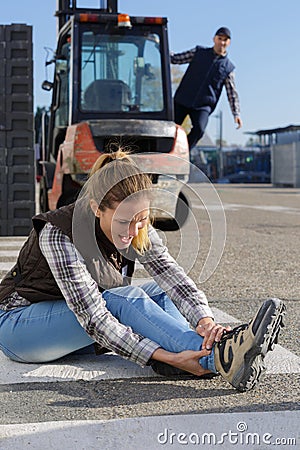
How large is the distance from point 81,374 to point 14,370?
0.35 meters

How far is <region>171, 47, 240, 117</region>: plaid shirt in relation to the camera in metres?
12.7

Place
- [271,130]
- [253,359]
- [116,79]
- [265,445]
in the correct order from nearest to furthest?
1. [265,445]
2. [253,359]
3. [116,79]
4. [271,130]

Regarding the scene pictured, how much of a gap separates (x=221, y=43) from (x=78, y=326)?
8.86 metres

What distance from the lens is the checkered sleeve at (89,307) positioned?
3.92 meters

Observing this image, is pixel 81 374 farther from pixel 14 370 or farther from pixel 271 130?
pixel 271 130

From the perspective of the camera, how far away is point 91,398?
145 inches

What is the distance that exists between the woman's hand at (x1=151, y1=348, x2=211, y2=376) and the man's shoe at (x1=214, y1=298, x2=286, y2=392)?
12 centimetres

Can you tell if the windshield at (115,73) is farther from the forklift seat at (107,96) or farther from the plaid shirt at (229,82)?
the plaid shirt at (229,82)

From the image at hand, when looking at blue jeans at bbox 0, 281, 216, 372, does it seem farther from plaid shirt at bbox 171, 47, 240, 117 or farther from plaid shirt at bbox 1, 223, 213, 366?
plaid shirt at bbox 171, 47, 240, 117

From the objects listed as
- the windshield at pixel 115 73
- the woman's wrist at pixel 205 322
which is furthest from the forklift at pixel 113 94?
the woman's wrist at pixel 205 322

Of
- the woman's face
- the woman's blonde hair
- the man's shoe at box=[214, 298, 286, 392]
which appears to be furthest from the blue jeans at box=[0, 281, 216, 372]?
the woman's blonde hair

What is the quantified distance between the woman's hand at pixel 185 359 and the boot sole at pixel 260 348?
0.77 feet

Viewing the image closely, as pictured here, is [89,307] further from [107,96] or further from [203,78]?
[203,78]

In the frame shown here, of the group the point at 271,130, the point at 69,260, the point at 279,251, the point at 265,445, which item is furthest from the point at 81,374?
the point at 271,130
